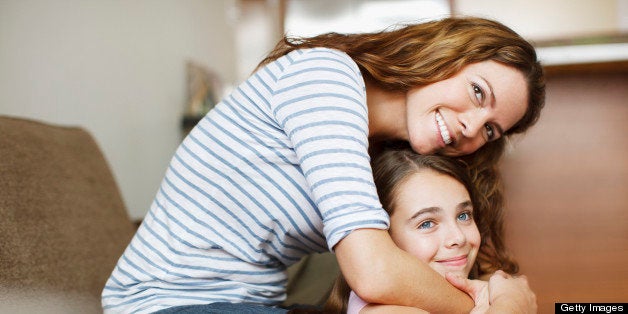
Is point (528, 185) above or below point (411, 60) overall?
below

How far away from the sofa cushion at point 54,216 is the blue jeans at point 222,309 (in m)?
0.32

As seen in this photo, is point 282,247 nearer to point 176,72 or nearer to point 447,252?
point 447,252

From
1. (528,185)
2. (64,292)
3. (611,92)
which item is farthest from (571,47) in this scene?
(64,292)

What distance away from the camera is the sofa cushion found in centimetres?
110

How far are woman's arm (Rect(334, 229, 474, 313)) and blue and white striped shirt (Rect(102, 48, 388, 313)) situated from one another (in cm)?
12

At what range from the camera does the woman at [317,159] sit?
83 centimetres

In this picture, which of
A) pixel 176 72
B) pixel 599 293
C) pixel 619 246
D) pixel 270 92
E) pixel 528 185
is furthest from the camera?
pixel 176 72

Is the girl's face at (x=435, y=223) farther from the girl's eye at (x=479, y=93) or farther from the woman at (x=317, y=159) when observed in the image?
the girl's eye at (x=479, y=93)

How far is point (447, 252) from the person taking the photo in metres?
1.09

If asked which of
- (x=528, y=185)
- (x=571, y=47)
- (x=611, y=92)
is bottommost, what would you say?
(x=528, y=185)

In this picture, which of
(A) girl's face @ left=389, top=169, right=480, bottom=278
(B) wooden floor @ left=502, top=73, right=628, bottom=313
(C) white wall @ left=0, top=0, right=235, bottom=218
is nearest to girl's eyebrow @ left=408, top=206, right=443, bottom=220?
(A) girl's face @ left=389, top=169, right=480, bottom=278

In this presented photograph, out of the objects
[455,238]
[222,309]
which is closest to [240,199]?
[222,309]

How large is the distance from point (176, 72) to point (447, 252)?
8.68 ft

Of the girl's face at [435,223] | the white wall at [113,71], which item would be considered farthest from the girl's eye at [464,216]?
the white wall at [113,71]
